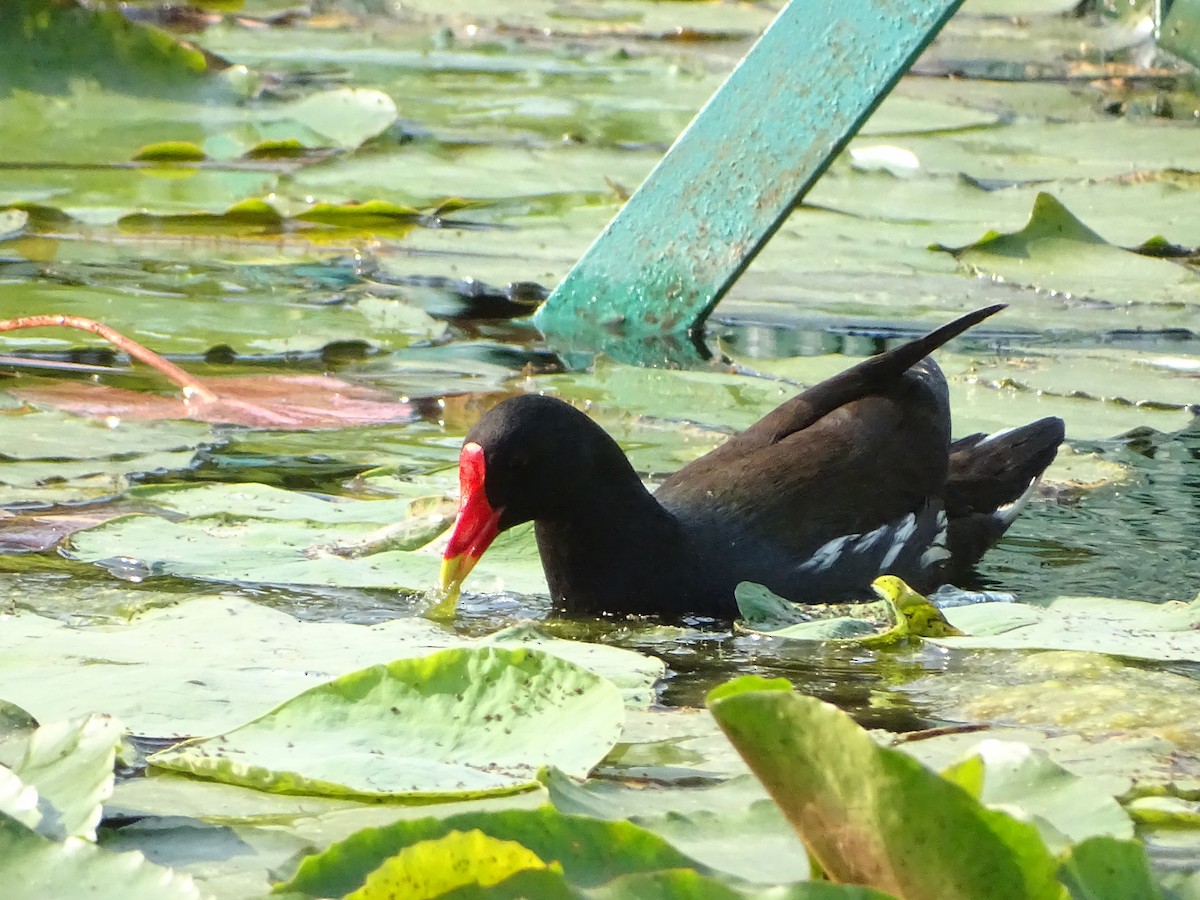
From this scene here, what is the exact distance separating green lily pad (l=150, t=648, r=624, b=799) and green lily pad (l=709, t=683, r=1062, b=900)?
1.20 ft

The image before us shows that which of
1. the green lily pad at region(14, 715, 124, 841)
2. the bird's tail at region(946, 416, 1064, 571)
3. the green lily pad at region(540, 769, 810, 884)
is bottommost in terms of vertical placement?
the bird's tail at region(946, 416, 1064, 571)

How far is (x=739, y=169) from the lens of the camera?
3148 mm

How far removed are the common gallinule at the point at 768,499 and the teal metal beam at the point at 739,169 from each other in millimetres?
682

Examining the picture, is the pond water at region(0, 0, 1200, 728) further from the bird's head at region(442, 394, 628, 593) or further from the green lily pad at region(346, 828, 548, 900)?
the green lily pad at region(346, 828, 548, 900)

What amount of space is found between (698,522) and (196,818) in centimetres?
108

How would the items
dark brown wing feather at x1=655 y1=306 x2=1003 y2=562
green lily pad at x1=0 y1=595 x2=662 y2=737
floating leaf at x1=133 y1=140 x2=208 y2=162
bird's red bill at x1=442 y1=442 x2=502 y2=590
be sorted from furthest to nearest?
floating leaf at x1=133 y1=140 x2=208 y2=162 → dark brown wing feather at x1=655 y1=306 x2=1003 y2=562 → bird's red bill at x1=442 y1=442 x2=502 y2=590 → green lily pad at x1=0 y1=595 x2=662 y2=737

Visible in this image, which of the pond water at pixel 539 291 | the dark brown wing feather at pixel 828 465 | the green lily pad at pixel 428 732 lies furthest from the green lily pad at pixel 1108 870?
the dark brown wing feather at pixel 828 465

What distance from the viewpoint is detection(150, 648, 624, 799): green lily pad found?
4.13 ft

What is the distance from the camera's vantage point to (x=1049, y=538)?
2.50m

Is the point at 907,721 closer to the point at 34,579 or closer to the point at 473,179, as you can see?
the point at 34,579

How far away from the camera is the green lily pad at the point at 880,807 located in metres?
0.88

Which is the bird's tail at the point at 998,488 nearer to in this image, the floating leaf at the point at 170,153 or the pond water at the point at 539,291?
the pond water at the point at 539,291

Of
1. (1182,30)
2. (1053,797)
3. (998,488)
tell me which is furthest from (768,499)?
(1182,30)

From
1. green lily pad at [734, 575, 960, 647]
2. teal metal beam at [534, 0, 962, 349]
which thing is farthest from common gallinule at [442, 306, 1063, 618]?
teal metal beam at [534, 0, 962, 349]
